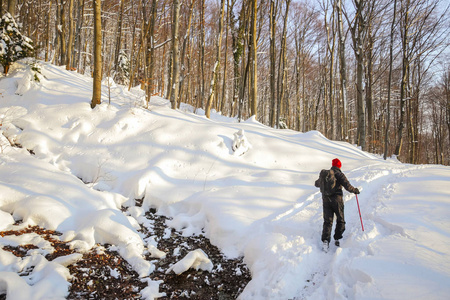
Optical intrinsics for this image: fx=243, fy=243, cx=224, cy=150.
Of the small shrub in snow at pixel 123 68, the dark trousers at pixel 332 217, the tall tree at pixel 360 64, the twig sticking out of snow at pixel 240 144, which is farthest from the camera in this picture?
the small shrub in snow at pixel 123 68

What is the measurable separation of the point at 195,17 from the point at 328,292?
68.9 feet

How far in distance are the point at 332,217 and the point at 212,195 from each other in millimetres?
2629

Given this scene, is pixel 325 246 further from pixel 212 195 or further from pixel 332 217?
pixel 212 195

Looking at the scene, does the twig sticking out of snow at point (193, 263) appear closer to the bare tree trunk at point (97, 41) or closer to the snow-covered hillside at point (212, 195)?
the snow-covered hillside at point (212, 195)

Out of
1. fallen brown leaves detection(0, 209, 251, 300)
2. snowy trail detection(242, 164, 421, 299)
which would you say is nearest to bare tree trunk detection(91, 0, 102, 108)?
fallen brown leaves detection(0, 209, 251, 300)

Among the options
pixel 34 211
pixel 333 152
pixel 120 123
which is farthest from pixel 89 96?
pixel 333 152

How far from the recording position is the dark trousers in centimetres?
417

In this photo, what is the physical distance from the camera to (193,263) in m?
3.91

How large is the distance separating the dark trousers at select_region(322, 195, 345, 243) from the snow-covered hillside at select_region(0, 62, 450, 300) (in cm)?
19

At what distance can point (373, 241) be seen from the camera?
3.91 m

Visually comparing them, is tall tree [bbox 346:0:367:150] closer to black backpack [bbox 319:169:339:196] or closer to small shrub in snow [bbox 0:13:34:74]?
black backpack [bbox 319:169:339:196]

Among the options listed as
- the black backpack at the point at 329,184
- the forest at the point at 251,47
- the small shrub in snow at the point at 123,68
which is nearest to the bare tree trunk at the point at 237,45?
the forest at the point at 251,47

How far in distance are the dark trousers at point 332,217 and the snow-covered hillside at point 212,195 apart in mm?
192

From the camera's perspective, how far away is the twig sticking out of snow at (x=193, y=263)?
12.3ft
